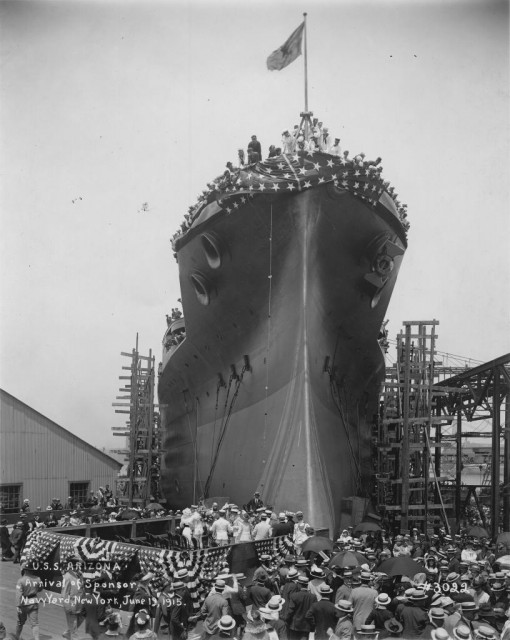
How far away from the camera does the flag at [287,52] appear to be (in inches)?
599

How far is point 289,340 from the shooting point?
15602 millimetres

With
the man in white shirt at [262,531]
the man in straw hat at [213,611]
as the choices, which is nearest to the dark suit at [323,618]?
the man in straw hat at [213,611]

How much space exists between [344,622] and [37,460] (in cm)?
2446

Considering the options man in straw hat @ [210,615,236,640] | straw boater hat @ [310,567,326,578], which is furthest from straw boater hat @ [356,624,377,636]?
straw boater hat @ [310,567,326,578]

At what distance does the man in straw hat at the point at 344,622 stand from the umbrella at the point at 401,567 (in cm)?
166

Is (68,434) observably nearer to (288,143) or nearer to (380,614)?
(288,143)

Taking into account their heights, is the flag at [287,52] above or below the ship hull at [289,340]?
above

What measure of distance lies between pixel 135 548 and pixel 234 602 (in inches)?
101

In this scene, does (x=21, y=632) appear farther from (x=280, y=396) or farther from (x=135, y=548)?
(x=280, y=396)

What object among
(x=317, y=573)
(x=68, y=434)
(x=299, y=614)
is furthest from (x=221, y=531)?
(x=68, y=434)

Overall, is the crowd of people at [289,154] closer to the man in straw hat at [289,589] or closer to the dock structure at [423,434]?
the dock structure at [423,434]

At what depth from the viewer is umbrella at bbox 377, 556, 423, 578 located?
755 centimetres

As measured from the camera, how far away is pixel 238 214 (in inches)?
605

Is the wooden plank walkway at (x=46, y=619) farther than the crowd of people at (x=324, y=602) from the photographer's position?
Yes
